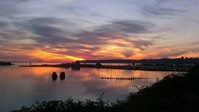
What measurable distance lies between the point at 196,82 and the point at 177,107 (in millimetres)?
7825

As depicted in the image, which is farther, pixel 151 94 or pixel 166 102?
pixel 151 94

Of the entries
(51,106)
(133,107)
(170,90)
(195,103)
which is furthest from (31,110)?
(170,90)

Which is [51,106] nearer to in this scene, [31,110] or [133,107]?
[31,110]

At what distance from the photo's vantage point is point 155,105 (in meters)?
13.6

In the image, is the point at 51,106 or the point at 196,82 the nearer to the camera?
the point at 51,106

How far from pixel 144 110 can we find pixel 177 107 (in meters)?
1.36

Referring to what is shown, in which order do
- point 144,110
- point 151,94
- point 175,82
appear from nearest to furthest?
point 144,110, point 151,94, point 175,82

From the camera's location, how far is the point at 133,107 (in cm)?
1361

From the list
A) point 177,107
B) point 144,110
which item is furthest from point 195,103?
point 144,110

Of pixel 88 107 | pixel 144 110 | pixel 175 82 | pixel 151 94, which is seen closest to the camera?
pixel 144 110

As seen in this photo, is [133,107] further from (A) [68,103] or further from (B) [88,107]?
(A) [68,103]

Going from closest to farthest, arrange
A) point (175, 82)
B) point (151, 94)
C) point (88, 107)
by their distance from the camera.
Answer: point (88, 107)
point (151, 94)
point (175, 82)

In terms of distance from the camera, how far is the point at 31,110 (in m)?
13.6

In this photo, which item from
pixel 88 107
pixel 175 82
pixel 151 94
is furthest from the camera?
pixel 175 82
